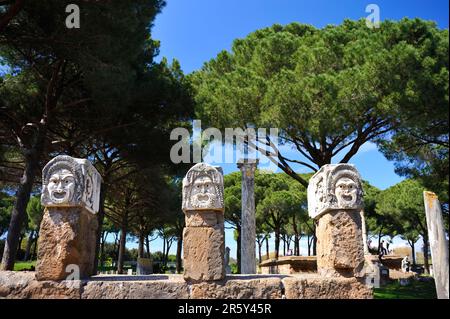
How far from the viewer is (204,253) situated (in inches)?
143

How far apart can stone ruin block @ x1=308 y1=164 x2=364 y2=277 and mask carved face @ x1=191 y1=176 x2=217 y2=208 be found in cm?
134

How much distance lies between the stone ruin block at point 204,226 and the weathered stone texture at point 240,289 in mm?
85

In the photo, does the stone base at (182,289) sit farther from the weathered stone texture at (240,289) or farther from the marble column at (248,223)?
the marble column at (248,223)

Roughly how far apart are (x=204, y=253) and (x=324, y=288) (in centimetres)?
133

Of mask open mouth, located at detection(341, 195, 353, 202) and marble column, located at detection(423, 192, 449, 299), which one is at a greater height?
mask open mouth, located at detection(341, 195, 353, 202)

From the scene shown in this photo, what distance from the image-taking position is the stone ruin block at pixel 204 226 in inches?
142

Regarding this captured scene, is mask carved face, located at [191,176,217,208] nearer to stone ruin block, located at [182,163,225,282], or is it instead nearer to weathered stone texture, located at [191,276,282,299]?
stone ruin block, located at [182,163,225,282]

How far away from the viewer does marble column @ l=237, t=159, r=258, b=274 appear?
34.4 feet

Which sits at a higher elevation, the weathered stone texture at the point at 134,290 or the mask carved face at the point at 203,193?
the mask carved face at the point at 203,193

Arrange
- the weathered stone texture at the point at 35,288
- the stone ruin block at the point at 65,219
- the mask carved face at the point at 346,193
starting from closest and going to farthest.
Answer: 1. the weathered stone texture at the point at 35,288
2. the stone ruin block at the point at 65,219
3. the mask carved face at the point at 346,193

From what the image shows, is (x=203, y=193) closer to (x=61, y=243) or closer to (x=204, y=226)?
(x=204, y=226)

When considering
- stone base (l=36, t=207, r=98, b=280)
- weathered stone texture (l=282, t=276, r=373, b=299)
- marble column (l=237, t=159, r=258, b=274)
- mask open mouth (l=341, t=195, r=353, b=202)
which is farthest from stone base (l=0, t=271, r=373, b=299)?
marble column (l=237, t=159, r=258, b=274)

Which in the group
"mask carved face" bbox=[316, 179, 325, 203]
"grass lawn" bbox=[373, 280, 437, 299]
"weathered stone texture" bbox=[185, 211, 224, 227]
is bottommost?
"grass lawn" bbox=[373, 280, 437, 299]

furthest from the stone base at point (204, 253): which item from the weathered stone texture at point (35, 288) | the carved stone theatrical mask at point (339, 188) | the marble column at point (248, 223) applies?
the marble column at point (248, 223)
